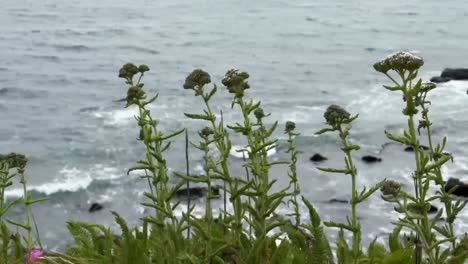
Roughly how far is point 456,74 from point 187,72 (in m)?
7.82

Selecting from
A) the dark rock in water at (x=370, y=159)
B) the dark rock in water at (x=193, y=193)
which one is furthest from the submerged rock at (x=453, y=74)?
the dark rock in water at (x=193, y=193)

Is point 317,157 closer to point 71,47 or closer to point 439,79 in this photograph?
point 439,79

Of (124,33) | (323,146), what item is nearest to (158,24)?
(124,33)

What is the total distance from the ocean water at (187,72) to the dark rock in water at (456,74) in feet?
1.44

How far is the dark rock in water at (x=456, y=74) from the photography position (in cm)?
2244

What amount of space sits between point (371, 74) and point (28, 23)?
1649 centimetres

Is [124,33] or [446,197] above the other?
[124,33]

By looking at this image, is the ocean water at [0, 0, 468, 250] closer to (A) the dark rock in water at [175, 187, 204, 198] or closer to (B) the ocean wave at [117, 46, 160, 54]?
(B) the ocean wave at [117, 46, 160, 54]

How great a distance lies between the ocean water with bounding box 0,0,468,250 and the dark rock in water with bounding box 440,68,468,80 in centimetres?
44

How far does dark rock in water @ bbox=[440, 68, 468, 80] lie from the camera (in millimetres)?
22438

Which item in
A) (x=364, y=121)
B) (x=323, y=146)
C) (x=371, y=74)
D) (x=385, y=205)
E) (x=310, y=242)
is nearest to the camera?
(x=310, y=242)

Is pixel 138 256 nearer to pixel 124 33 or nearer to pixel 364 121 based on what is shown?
pixel 364 121

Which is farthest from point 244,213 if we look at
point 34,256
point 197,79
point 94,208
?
point 94,208

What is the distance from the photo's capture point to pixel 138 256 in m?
3.94
